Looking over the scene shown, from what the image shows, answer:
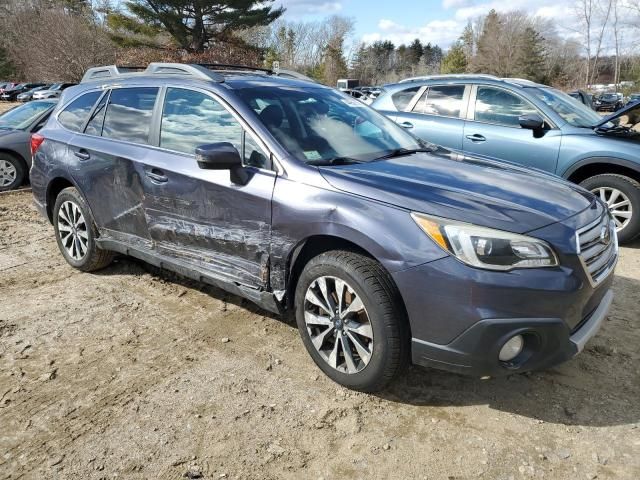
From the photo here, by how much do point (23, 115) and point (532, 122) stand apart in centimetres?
825

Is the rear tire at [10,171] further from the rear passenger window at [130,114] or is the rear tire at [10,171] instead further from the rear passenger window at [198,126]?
the rear passenger window at [198,126]

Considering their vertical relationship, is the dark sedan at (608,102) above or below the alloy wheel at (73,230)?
above

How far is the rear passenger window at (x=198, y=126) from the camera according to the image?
324 centimetres

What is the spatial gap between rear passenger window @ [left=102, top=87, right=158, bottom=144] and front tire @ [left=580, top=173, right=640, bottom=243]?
14.7ft

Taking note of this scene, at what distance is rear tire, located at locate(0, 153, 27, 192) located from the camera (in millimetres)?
8242

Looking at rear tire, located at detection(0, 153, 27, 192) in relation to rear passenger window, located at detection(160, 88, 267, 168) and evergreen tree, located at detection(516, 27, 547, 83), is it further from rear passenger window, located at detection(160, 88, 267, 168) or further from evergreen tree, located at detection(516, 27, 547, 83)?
evergreen tree, located at detection(516, 27, 547, 83)

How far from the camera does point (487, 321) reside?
7.85ft

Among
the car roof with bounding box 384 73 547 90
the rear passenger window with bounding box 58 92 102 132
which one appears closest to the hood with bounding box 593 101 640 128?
the car roof with bounding box 384 73 547 90

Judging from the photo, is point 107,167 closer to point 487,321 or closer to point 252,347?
point 252,347

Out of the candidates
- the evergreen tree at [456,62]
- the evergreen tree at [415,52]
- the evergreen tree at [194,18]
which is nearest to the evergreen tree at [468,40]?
the evergreen tree at [456,62]

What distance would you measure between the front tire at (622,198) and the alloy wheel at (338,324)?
12.6 ft

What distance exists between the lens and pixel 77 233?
4.67 m

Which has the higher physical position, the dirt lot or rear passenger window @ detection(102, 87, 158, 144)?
rear passenger window @ detection(102, 87, 158, 144)

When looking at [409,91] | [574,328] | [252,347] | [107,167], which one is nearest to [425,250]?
[574,328]
